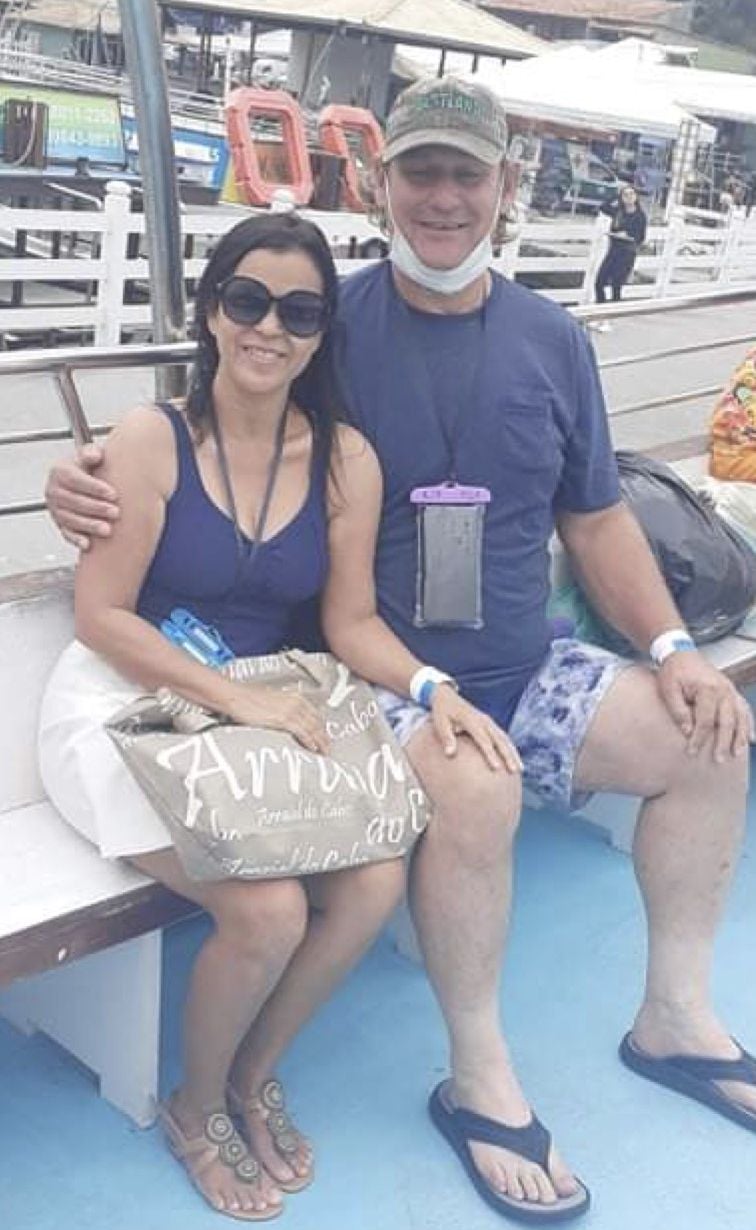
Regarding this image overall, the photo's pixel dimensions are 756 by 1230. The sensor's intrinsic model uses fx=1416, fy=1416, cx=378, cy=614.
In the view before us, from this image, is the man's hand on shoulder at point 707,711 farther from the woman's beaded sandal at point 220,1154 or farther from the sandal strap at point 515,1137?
the woman's beaded sandal at point 220,1154

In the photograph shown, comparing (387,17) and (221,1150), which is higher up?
(387,17)

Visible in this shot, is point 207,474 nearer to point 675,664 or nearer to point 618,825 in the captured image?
point 675,664

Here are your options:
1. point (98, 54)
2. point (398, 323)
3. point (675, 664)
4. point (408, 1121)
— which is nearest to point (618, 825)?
point (675, 664)

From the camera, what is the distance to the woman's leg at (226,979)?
200 centimetres

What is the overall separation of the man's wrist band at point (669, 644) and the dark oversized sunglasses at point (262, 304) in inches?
35.2

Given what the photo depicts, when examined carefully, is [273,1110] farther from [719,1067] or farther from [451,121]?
[451,121]

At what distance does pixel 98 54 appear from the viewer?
34.5 metres

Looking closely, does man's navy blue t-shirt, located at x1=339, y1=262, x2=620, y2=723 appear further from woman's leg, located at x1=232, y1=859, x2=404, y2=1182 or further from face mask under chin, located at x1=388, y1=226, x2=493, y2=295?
woman's leg, located at x1=232, y1=859, x2=404, y2=1182

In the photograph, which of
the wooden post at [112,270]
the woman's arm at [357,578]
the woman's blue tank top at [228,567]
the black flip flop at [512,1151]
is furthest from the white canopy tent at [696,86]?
the black flip flop at [512,1151]

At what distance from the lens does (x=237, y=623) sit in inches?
91.9

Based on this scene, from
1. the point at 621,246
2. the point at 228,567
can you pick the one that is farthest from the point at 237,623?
the point at 621,246

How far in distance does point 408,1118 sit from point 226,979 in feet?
1.75

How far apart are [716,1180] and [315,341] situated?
1524mm

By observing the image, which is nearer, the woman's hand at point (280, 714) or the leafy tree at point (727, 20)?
the woman's hand at point (280, 714)
